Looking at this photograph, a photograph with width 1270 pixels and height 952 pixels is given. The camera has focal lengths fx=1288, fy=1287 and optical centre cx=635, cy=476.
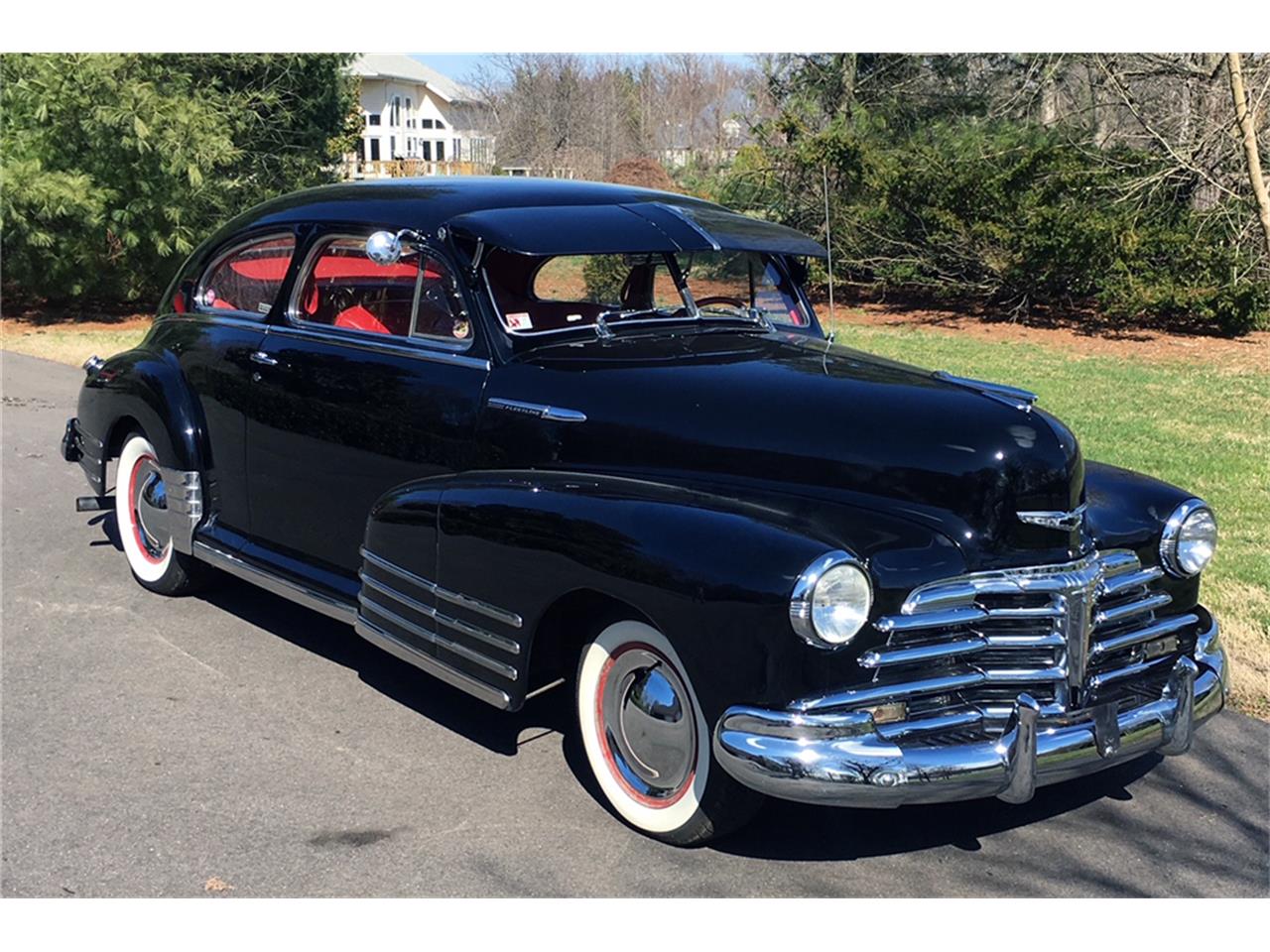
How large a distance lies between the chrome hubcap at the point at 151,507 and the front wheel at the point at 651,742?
289 cm

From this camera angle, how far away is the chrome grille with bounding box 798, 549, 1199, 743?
3.50 meters

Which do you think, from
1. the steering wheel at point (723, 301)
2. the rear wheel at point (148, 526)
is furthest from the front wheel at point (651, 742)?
the rear wheel at point (148, 526)

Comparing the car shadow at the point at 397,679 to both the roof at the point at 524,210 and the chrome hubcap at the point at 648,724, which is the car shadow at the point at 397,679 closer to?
the chrome hubcap at the point at 648,724

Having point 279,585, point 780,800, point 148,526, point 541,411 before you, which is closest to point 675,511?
point 541,411

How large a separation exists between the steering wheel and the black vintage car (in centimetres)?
2

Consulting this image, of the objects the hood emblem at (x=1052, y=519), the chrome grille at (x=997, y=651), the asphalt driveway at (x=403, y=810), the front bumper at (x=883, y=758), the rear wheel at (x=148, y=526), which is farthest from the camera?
the rear wheel at (x=148, y=526)

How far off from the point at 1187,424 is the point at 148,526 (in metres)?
8.33

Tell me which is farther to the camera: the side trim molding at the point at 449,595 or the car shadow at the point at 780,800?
the side trim molding at the point at 449,595

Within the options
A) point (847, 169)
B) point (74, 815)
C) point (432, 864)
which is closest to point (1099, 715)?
point (432, 864)

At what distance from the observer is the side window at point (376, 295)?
4859 mm

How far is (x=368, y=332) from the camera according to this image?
513 centimetres

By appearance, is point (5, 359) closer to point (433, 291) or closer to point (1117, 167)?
point (433, 291)

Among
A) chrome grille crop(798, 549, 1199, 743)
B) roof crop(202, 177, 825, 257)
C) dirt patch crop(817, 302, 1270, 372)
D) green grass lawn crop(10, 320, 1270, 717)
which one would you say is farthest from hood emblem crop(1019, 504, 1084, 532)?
dirt patch crop(817, 302, 1270, 372)

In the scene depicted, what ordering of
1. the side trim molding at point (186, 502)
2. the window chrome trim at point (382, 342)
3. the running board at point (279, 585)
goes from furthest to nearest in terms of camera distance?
the side trim molding at point (186, 502), the running board at point (279, 585), the window chrome trim at point (382, 342)
